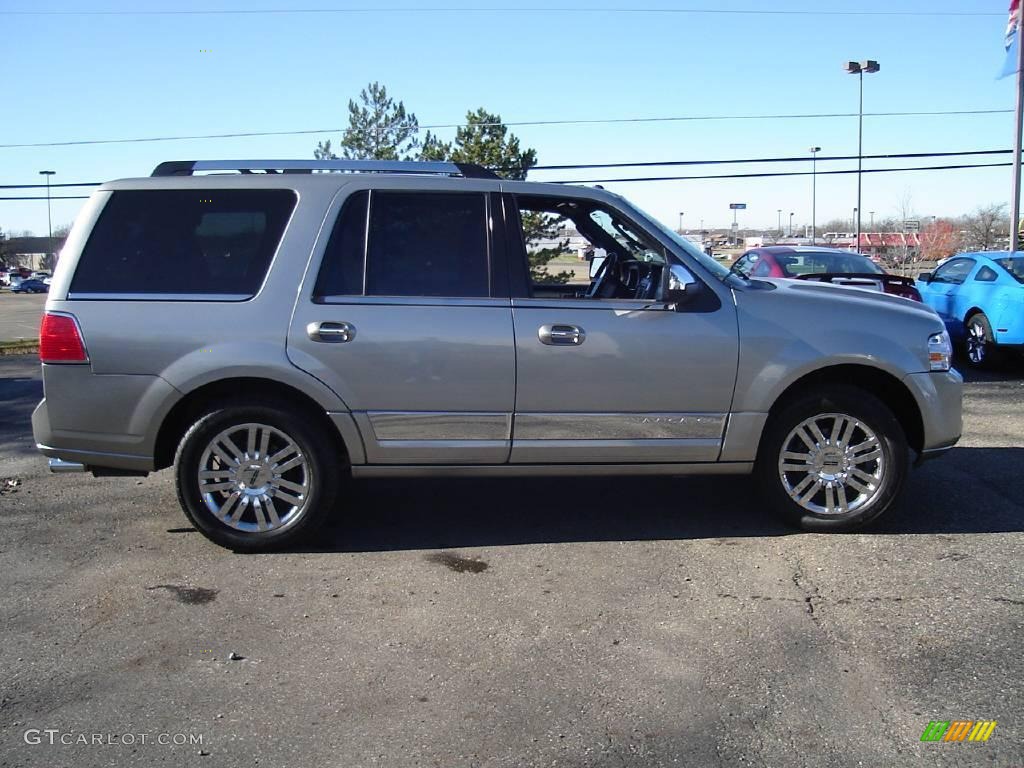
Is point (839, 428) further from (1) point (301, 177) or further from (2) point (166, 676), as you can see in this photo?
(2) point (166, 676)

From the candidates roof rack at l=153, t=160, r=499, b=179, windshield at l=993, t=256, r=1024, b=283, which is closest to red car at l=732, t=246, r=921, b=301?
windshield at l=993, t=256, r=1024, b=283

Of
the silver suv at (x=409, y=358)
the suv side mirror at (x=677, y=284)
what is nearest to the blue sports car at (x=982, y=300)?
the silver suv at (x=409, y=358)

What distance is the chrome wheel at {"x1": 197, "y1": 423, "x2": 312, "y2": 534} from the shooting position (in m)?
4.83

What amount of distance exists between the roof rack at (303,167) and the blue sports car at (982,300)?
8.25 meters

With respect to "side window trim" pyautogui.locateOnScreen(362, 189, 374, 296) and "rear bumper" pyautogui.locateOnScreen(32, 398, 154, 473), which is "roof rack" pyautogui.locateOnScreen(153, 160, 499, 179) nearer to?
"side window trim" pyautogui.locateOnScreen(362, 189, 374, 296)

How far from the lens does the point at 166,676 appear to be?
11.6ft

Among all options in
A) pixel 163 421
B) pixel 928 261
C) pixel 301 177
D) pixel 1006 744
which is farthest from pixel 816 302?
pixel 928 261

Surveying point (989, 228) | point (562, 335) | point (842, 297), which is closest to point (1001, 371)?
point (842, 297)

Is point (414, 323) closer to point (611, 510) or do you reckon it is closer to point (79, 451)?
point (611, 510)

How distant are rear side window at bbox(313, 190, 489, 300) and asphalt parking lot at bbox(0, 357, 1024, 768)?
1.45 metres

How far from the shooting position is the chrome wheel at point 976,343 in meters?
11.3

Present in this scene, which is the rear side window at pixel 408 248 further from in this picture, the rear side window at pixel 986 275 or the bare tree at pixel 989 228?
the bare tree at pixel 989 228

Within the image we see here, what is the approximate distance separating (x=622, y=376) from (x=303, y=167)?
84.9 inches

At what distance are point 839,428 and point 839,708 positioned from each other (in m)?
2.12
